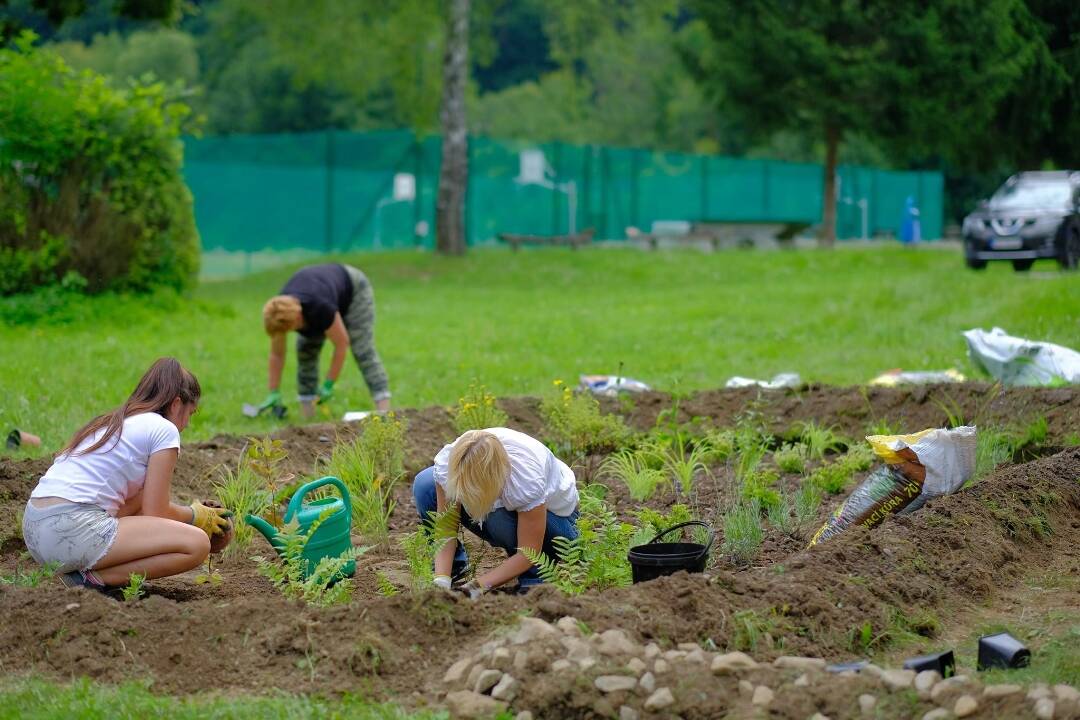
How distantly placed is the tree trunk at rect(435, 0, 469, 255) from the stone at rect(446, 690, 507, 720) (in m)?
20.4

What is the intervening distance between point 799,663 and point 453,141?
20.7 m

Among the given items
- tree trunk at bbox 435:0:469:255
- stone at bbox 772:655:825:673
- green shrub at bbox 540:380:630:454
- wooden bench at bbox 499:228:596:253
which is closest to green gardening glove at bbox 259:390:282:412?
green shrub at bbox 540:380:630:454

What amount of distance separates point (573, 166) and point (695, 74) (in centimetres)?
421

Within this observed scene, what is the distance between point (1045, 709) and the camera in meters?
3.40

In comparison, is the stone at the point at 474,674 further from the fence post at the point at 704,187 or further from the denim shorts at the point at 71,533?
the fence post at the point at 704,187

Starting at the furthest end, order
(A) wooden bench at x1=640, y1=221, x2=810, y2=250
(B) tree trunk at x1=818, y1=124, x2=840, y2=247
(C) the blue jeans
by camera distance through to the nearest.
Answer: (B) tree trunk at x1=818, y1=124, x2=840, y2=247
(A) wooden bench at x1=640, y1=221, x2=810, y2=250
(C) the blue jeans

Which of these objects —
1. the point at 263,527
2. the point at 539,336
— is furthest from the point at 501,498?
the point at 539,336

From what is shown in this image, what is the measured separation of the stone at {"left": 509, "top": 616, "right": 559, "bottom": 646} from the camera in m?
3.98

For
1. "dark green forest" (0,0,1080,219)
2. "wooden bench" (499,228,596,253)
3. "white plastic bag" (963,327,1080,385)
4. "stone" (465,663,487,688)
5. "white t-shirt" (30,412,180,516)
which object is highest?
"dark green forest" (0,0,1080,219)

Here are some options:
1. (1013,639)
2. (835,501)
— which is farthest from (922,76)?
(1013,639)

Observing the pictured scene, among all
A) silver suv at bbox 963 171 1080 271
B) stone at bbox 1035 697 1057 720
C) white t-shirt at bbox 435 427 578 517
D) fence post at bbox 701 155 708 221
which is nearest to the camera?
stone at bbox 1035 697 1057 720

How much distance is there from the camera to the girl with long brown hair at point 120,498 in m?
5.05

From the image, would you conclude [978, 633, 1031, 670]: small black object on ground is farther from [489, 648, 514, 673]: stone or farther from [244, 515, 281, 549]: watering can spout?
[244, 515, 281, 549]: watering can spout

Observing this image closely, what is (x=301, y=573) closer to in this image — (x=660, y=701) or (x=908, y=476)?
(x=660, y=701)
